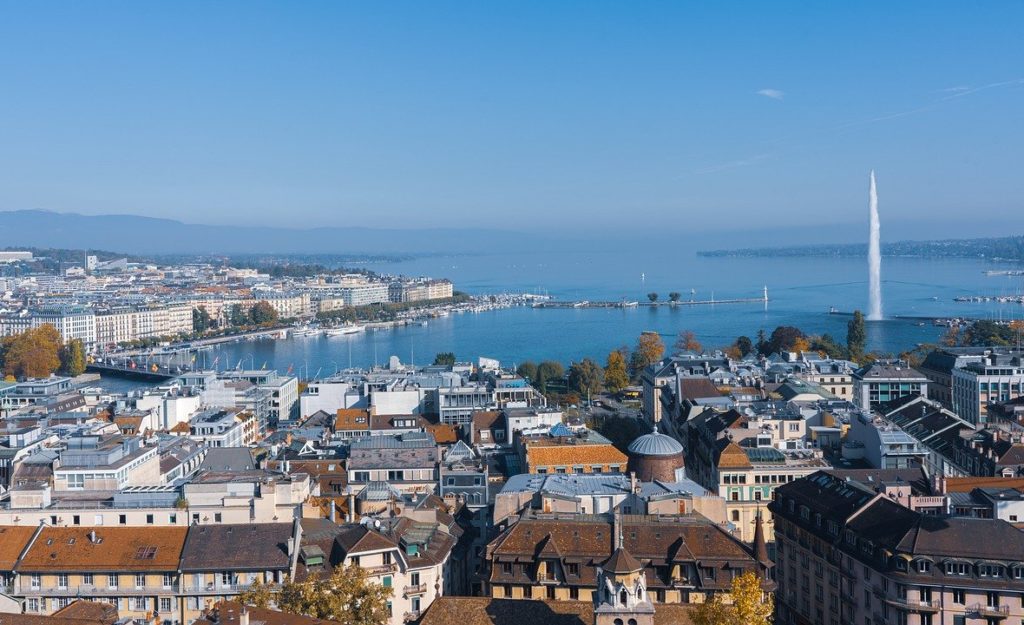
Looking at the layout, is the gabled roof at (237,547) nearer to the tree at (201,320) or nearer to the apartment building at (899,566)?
the apartment building at (899,566)

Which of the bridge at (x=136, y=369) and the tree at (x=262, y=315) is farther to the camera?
the tree at (x=262, y=315)

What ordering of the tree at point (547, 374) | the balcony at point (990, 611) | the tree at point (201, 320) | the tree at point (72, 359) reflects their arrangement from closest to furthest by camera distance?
1. the balcony at point (990, 611)
2. the tree at point (547, 374)
3. the tree at point (72, 359)
4. the tree at point (201, 320)

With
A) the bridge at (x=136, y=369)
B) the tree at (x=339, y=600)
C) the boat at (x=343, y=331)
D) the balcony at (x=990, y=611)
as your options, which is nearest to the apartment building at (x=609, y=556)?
the tree at (x=339, y=600)

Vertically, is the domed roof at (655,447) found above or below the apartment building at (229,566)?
above

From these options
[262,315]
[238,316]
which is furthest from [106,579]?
[238,316]

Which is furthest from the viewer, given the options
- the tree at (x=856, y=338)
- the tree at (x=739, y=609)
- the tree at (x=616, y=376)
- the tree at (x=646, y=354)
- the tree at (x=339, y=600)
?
the tree at (x=856, y=338)

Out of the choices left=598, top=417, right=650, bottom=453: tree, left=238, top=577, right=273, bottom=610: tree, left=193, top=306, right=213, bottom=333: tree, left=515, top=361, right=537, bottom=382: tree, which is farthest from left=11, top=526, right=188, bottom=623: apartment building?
left=193, top=306, right=213, bottom=333: tree

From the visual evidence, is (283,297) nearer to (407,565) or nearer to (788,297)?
(788,297)

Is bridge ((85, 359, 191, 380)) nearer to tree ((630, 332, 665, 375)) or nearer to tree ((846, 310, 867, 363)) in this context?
tree ((630, 332, 665, 375))

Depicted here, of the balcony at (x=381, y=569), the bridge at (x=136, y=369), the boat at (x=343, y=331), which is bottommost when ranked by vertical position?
the bridge at (x=136, y=369)
